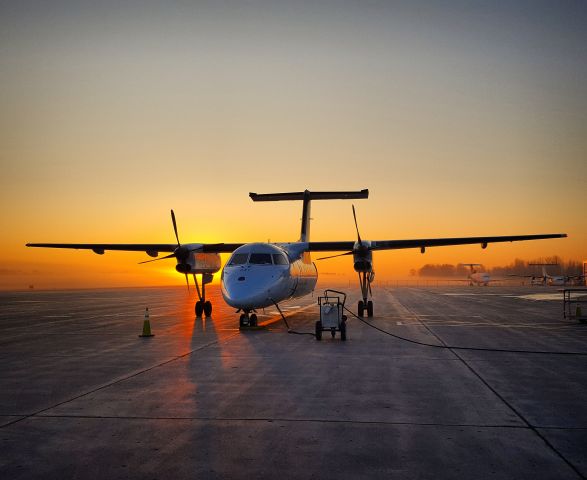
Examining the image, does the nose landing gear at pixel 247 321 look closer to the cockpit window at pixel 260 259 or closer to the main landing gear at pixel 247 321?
the main landing gear at pixel 247 321

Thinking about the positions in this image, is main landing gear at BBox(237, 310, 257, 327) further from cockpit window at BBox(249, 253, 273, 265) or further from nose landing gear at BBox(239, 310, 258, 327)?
cockpit window at BBox(249, 253, 273, 265)

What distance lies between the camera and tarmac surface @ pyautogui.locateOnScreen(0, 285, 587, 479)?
5.14 meters

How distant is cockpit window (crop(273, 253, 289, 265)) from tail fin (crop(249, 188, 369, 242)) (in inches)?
336

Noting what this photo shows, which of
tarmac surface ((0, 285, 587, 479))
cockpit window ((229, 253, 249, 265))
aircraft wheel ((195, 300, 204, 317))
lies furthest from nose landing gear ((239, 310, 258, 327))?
aircraft wheel ((195, 300, 204, 317))

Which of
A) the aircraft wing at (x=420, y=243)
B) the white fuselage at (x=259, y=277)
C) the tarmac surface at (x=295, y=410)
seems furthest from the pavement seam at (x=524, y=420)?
the aircraft wing at (x=420, y=243)

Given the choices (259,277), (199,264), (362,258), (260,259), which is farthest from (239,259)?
(362,258)

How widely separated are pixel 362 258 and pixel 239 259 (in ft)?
21.5

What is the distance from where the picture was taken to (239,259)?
1908 cm

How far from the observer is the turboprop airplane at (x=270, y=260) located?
17922 mm

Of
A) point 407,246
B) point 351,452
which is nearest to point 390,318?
point 407,246

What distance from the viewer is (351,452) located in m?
5.47

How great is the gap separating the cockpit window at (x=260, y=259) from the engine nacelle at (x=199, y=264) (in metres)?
6.06

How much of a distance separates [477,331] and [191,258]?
1284cm

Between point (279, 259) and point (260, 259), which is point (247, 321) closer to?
point (260, 259)
